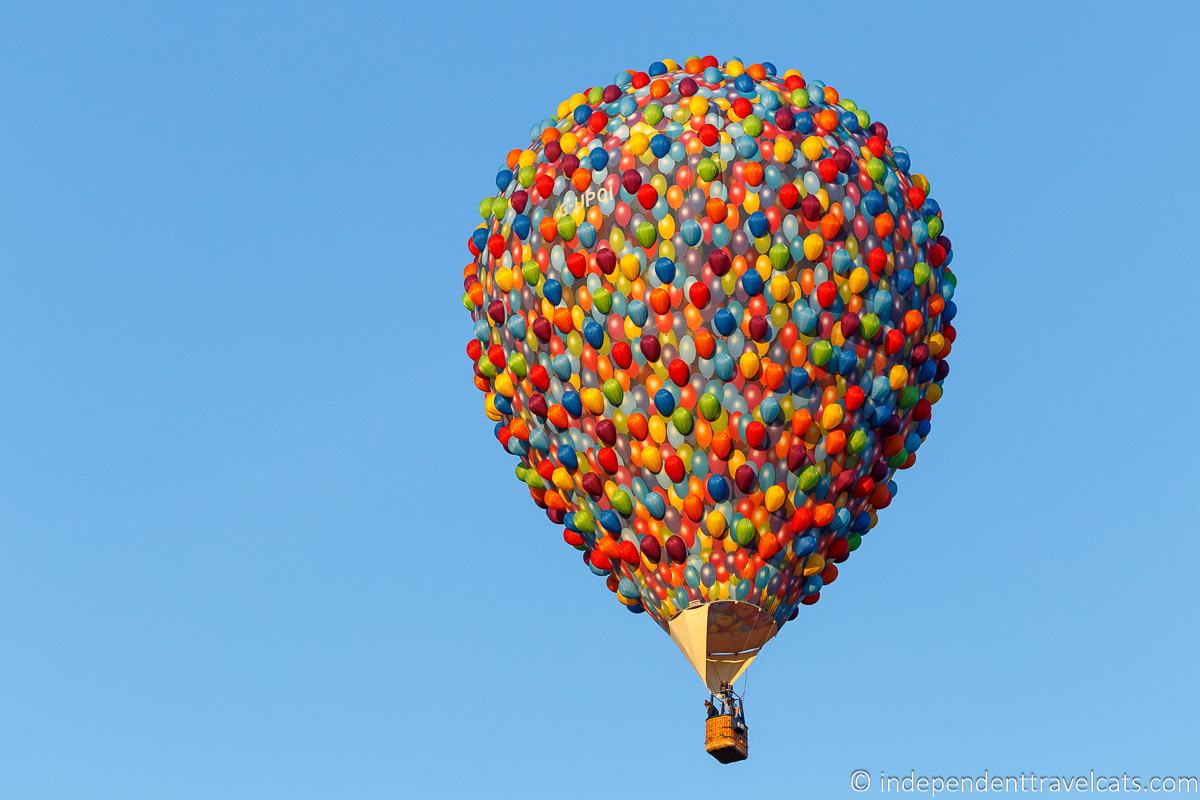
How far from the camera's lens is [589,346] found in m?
45.7

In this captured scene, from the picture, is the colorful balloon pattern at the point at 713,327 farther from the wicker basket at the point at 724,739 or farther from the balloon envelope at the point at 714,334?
the wicker basket at the point at 724,739

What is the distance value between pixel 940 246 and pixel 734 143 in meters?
3.16

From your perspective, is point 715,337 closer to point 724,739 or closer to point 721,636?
point 721,636

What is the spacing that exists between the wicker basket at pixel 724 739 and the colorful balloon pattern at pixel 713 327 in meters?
1.40

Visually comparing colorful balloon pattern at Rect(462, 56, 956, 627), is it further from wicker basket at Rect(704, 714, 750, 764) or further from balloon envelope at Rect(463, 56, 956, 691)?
wicker basket at Rect(704, 714, 750, 764)

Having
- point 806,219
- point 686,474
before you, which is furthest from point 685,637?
point 806,219

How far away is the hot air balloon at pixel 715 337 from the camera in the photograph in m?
45.3

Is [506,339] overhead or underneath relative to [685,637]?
overhead

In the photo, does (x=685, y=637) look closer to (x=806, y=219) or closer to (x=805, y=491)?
(x=805, y=491)

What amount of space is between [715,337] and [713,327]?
13cm

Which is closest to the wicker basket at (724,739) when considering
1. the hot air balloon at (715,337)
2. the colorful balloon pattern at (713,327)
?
the hot air balloon at (715,337)

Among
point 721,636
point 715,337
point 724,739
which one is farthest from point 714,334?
point 724,739

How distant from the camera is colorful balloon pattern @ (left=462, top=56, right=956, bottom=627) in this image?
1785 inches

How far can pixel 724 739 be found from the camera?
46.3 metres
